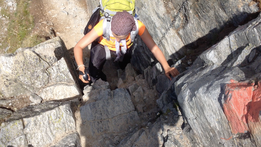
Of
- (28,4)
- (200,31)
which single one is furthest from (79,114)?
(28,4)

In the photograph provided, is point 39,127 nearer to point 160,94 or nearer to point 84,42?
point 84,42

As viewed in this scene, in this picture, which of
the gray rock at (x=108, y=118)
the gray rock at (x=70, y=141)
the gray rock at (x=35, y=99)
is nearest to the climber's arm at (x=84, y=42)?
the gray rock at (x=108, y=118)

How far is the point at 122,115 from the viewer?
263 inches

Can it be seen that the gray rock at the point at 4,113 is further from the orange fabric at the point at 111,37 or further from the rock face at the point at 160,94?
the orange fabric at the point at 111,37

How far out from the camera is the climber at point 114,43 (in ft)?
18.2

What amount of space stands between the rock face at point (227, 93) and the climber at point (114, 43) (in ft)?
5.33

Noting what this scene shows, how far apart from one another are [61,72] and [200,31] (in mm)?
6393

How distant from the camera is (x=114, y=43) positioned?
23.4 feet

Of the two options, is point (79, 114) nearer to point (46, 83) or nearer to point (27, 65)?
point (46, 83)

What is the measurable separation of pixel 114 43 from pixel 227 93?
452cm

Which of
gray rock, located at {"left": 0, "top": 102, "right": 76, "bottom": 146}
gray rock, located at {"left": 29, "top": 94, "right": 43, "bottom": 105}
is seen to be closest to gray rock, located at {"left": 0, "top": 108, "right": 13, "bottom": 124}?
gray rock, located at {"left": 29, "top": 94, "right": 43, "bottom": 105}

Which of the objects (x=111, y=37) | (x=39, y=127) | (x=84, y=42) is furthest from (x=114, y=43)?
(x=39, y=127)

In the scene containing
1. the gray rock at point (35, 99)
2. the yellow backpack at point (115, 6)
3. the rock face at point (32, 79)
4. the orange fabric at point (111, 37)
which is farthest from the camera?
the rock face at point (32, 79)

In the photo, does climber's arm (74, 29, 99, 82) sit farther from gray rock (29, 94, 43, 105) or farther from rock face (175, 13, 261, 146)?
rock face (175, 13, 261, 146)
